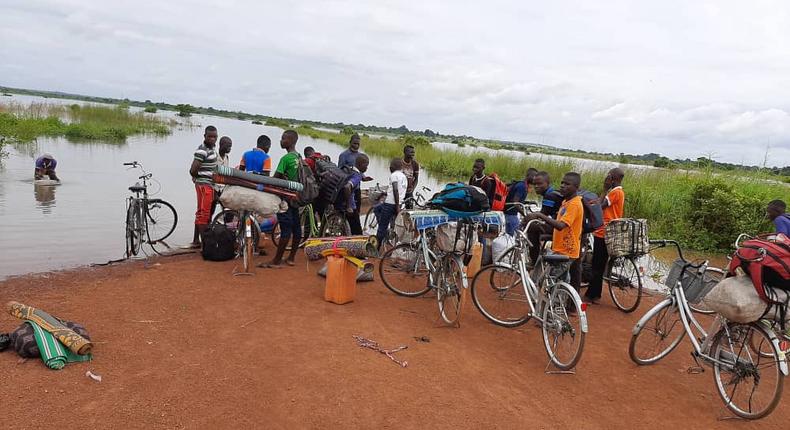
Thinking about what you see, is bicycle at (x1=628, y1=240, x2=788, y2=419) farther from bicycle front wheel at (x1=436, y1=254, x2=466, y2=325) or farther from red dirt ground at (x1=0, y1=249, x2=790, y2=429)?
bicycle front wheel at (x1=436, y1=254, x2=466, y2=325)

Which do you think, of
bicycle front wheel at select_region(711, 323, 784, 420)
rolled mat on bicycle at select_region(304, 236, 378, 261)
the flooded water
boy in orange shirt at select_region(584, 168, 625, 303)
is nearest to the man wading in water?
the flooded water

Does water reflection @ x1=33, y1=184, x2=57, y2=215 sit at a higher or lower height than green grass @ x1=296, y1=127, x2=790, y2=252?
lower

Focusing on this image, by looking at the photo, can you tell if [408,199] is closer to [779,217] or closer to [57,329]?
[779,217]

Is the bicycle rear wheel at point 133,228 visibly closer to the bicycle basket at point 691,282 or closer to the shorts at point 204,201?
the shorts at point 204,201

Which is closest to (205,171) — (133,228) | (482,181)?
(133,228)

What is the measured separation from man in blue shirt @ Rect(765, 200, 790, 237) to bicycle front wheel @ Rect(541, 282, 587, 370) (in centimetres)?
277

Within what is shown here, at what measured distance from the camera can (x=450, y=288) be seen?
5070 mm

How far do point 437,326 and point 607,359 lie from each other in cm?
175

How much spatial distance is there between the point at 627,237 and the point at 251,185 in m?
4.69

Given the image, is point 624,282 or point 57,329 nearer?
point 57,329

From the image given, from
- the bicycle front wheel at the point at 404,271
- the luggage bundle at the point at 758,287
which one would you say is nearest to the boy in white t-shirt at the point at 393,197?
the bicycle front wheel at the point at 404,271

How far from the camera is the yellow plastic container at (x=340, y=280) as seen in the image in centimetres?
544

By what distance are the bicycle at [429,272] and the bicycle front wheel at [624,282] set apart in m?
2.28

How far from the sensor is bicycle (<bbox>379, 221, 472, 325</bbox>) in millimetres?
5062
